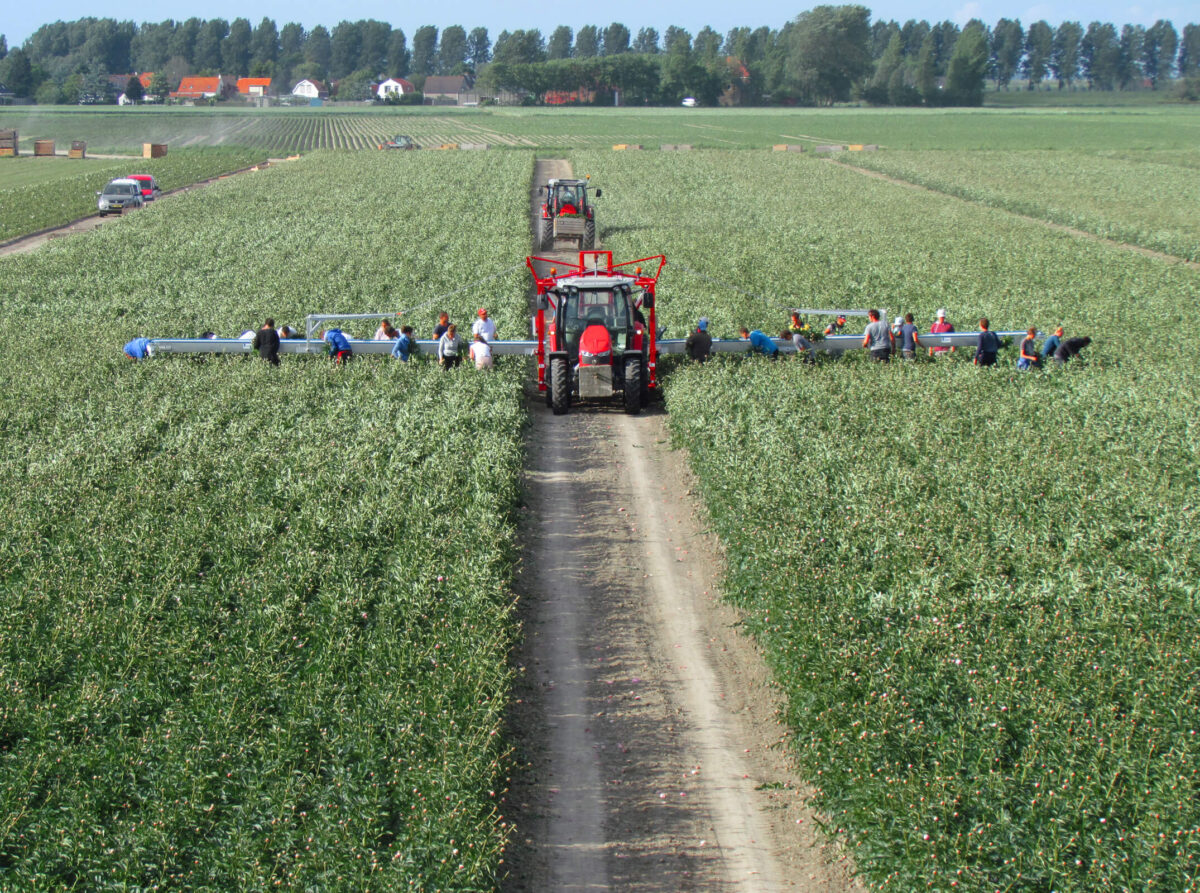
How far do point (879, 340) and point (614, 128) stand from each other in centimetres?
8660

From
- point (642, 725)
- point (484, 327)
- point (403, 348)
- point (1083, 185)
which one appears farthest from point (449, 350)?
point (1083, 185)

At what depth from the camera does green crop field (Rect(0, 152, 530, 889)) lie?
6586 millimetres

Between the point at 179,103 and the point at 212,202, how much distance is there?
13361 centimetres

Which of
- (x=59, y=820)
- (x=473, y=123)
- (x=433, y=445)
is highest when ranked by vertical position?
(x=473, y=123)

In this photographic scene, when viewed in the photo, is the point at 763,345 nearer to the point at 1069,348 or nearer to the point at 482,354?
the point at 482,354

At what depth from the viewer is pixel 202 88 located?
17538cm

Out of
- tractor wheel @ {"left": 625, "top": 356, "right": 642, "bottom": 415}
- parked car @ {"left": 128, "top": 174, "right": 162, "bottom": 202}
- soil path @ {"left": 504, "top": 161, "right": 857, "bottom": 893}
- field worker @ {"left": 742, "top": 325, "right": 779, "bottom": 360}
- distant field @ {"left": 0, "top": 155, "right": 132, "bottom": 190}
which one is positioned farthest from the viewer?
distant field @ {"left": 0, "top": 155, "right": 132, "bottom": 190}

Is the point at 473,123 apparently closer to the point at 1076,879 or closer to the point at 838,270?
the point at 838,270

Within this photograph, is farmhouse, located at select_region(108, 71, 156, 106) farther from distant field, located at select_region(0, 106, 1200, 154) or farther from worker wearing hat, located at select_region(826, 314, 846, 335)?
worker wearing hat, located at select_region(826, 314, 846, 335)

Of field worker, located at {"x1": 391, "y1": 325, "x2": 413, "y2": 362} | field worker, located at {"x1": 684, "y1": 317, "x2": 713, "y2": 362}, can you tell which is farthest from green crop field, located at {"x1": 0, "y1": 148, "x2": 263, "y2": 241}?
field worker, located at {"x1": 684, "y1": 317, "x2": 713, "y2": 362}

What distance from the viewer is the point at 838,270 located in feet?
93.0

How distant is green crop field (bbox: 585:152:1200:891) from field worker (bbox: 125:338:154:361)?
A: 951 cm

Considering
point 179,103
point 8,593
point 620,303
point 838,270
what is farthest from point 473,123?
point 8,593

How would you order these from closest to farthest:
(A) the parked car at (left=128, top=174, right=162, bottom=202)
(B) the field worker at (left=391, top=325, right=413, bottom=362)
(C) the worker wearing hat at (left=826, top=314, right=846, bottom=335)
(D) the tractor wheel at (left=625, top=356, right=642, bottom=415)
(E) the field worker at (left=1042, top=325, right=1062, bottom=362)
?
(D) the tractor wheel at (left=625, top=356, right=642, bottom=415)
(B) the field worker at (left=391, top=325, right=413, bottom=362)
(E) the field worker at (left=1042, top=325, right=1062, bottom=362)
(C) the worker wearing hat at (left=826, top=314, right=846, bottom=335)
(A) the parked car at (left=128, top=174, right=162, bottom=202)
